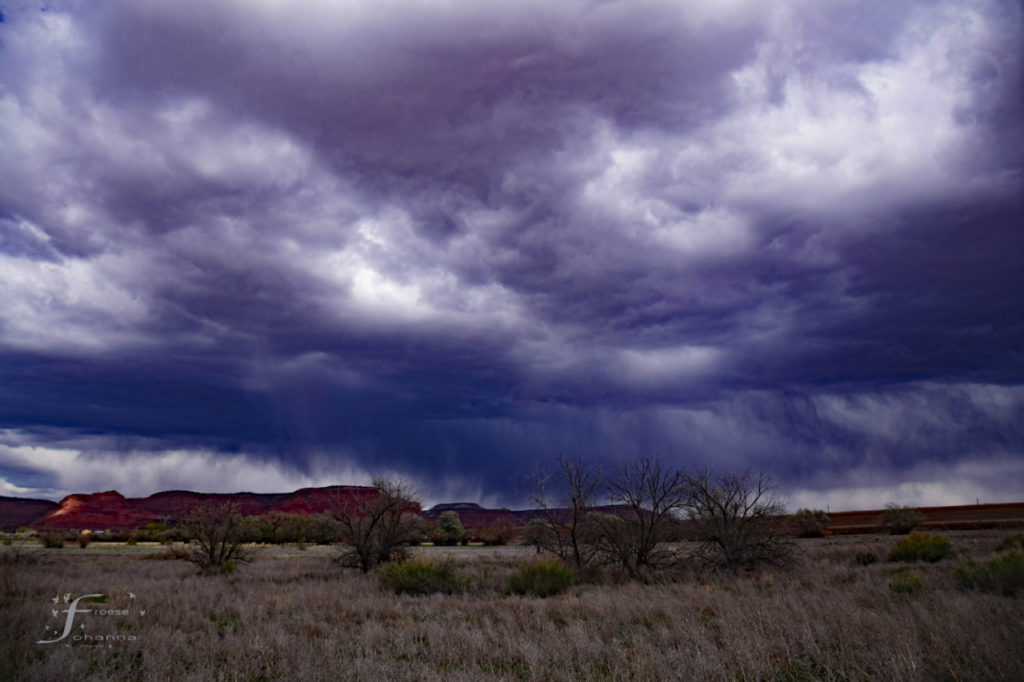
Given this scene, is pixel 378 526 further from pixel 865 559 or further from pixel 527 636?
pixel 865 559

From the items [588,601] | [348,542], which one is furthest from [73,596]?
[588,601]

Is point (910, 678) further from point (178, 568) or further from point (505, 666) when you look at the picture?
point (178, 568)

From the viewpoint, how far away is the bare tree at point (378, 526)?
991 inches

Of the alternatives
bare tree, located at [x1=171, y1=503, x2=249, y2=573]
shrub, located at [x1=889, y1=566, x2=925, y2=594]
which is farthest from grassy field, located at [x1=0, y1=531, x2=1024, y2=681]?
bare tree, located at [x1=171, y1=503, x2=249, y2=573]

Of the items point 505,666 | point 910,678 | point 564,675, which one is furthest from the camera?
point 505,666

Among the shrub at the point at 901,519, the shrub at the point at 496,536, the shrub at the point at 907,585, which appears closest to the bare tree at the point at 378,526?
the shrub at the point at 907,585

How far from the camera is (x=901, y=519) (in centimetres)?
6059

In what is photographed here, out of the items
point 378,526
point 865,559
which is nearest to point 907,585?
point 865,559

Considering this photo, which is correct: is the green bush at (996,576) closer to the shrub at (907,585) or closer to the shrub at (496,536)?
the shrub at (907,585)

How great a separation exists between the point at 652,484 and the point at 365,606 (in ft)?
43.6

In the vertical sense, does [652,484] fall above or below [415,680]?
above

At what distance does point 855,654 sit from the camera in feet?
25.7

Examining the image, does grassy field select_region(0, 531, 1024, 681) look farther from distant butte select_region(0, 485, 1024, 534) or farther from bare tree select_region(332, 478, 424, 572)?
distant butte select_region(0, 485, 1024, 534)

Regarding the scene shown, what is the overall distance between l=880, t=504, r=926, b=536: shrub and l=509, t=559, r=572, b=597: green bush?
5656cm
